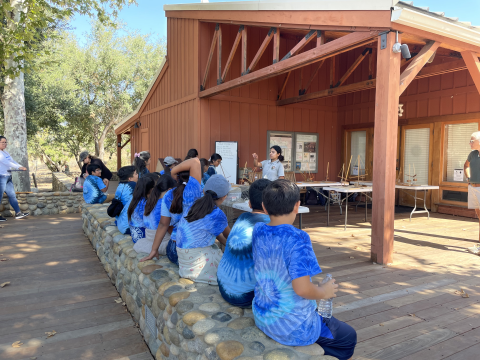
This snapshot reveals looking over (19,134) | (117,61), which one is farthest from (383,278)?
(117,61)

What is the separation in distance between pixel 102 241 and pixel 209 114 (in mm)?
4694

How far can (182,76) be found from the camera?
912 cm

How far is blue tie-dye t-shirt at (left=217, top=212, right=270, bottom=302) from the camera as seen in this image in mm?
1950

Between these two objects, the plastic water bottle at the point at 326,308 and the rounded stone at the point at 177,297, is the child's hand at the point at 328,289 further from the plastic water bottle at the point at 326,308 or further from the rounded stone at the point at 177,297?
the rounded stone at the point at 177,297

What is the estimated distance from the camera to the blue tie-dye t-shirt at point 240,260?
1.95m

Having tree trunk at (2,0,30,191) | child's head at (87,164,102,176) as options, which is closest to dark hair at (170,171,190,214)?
child's head at (87,164,102,176)

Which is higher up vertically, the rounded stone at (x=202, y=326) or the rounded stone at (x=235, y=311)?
the rounded stone at (x=235, y=311)

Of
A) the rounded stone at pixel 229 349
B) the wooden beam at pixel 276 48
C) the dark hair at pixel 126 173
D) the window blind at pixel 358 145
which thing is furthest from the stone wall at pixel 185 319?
the window blind at pixel 358 145

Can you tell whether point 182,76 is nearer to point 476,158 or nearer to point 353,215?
point 353,215

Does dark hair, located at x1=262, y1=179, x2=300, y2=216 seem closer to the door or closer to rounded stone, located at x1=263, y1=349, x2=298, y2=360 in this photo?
rounded stone, located at x1=263, y1=349, x2=298, y2=360

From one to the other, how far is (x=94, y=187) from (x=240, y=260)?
193 inches

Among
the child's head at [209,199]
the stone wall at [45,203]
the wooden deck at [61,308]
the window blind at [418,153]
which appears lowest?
the wooden deck at [61,308]

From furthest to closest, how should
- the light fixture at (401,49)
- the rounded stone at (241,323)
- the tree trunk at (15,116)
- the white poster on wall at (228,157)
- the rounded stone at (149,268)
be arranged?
1. the tree trunk at (15,116)
2. the white poster on wall at (228,157)
3. the light fixture at (401,49)
4. the rounded stone at (149,268)
5. the rounded stone at (241,323)

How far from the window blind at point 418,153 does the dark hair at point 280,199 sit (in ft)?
25.3
